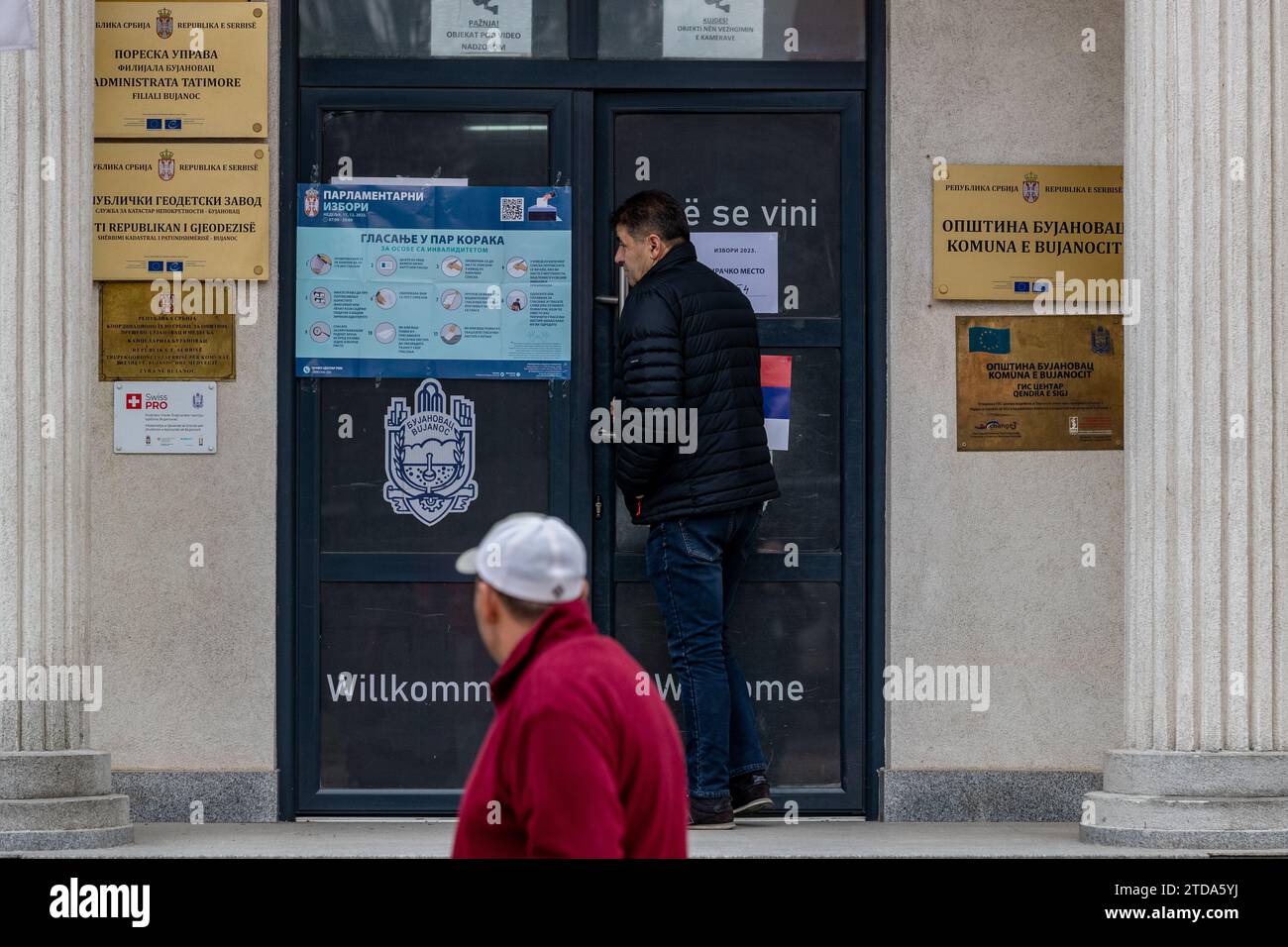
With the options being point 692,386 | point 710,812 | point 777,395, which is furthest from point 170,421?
point 710,812

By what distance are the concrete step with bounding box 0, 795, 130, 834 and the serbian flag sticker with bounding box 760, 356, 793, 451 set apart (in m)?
2.98

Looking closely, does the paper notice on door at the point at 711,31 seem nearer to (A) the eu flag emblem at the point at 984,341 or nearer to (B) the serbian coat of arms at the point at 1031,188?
(B) the serbian coat of arms at the point at 1031,188

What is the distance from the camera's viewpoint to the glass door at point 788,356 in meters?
8.17

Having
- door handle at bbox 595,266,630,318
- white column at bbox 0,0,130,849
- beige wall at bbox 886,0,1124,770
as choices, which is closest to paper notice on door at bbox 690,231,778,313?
door handle at bbox 595,266,630,318

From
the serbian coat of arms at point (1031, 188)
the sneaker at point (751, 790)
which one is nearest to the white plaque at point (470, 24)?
the serbian coat of arms at point (1031, 188)

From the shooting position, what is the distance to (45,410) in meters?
7.07

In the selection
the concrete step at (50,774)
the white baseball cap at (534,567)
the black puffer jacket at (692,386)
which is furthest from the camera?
the black puffer jacket at (692,386)

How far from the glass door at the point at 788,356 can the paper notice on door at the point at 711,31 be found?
0.18 metres

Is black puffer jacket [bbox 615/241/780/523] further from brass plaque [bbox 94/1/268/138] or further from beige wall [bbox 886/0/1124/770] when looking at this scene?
brass plaque [bbox 94/1/268/138]

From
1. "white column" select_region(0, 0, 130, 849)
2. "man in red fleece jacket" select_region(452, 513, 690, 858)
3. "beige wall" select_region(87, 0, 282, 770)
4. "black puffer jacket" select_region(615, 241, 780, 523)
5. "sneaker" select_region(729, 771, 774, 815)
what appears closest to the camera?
"man in red fleece jacket" select_region(452, 513, 690, 858)

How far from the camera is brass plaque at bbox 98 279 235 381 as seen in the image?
8.08 m

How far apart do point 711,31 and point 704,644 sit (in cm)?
258
